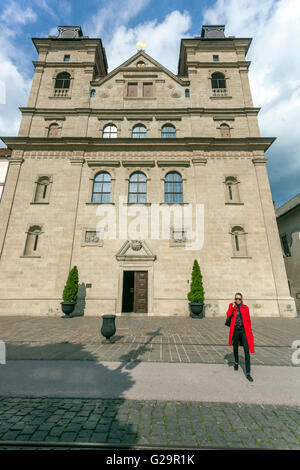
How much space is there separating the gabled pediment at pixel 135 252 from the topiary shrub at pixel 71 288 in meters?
3.05

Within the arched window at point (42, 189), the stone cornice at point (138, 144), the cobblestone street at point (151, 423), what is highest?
the stone cornice at point (138, 144)

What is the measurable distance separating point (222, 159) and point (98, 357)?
1626 centimetres

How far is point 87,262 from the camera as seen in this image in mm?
13859

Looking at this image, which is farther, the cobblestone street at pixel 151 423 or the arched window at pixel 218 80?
the arched window at pixel 218 80

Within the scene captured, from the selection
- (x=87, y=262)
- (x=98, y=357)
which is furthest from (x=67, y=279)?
(x=98, y=357)

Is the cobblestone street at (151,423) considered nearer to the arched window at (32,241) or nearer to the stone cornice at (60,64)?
the arched window at (32,241)

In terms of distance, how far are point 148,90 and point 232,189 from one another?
1273 cm

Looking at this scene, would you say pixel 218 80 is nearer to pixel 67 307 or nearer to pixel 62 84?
pixel 62 84

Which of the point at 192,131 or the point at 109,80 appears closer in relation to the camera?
the point at 192,131

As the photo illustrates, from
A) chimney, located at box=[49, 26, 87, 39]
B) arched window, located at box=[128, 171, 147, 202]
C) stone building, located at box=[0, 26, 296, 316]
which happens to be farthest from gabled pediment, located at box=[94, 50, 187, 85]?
arched window, located at box=[128, 171, 147, 202]

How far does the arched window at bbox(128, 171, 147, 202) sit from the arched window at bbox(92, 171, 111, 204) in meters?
1.77

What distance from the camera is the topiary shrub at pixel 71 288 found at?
1228 centimetres

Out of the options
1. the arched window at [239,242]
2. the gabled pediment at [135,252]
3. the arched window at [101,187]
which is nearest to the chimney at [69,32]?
the arched window at [101,187]

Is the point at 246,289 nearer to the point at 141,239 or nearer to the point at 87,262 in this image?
the point at 141,239
